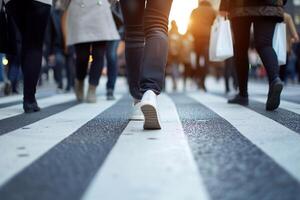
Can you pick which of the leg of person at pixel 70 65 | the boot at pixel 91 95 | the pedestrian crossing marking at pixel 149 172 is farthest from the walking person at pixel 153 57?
the leg of person at pixel 70 65

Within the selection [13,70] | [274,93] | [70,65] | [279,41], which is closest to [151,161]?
[274,93]

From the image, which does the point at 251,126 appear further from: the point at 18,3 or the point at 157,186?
the point at 18,3

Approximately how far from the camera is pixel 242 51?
5.31 metres

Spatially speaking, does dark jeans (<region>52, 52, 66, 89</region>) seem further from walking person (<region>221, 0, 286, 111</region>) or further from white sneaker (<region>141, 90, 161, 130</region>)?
white sneaker (<region>141, 90, 161, 130</region>)

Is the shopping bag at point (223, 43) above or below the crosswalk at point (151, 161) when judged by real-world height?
above

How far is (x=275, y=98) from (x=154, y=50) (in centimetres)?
171

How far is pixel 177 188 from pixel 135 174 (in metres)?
0.26

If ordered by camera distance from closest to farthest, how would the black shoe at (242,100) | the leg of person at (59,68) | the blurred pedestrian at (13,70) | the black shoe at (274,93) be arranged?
the black shoe at (274,93) → the black shoe at (242,100) → the blurred pedestrian at (13,70) → the leg of person at (59,68)

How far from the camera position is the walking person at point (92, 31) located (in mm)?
6211

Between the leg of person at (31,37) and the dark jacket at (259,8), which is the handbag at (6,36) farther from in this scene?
the dark jacket at (259,8)

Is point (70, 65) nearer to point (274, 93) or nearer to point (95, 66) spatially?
point (95, 66)

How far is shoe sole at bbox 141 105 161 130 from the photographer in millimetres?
3025

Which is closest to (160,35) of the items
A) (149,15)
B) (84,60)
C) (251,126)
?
(149,15)

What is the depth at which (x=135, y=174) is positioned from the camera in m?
1.97
